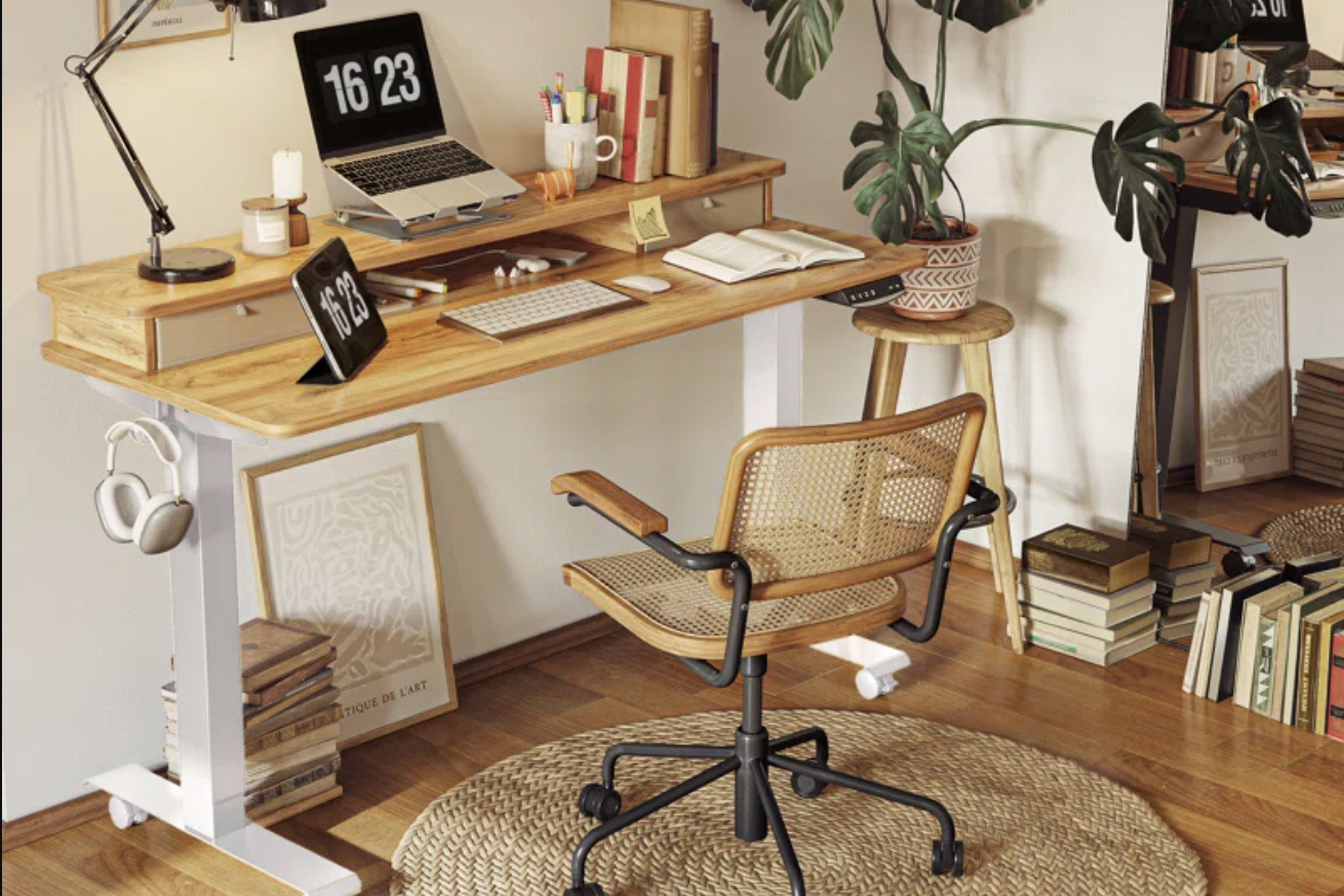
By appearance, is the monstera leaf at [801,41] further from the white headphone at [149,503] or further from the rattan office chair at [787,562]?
the white headphone at [149,503]

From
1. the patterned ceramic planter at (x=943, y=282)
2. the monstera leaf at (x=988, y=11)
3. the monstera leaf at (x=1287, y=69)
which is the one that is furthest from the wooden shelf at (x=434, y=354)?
the monstera leaf at (x=1287, y=69)

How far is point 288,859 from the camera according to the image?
292 centimetres

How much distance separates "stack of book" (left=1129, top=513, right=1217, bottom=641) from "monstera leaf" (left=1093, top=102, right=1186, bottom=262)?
2.48 feet

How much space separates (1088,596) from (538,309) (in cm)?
146

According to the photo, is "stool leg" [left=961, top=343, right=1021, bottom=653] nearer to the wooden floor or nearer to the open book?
the wooden floor

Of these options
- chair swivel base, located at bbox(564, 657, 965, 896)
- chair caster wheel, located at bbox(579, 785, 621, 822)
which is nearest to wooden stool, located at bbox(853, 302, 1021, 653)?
chair swivel base, located at bbox(564, 657, 965, 896)

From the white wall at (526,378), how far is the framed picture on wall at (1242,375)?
8.0 inches

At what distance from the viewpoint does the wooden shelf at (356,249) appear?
2.72 metres

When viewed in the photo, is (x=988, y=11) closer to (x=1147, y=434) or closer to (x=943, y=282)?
(x=943, y=282)

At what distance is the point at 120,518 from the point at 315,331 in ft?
A: 1.60

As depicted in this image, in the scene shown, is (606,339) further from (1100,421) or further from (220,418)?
(1100,421)

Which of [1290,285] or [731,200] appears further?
[1290,285]

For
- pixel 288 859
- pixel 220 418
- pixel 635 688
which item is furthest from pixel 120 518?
pixel 635 688

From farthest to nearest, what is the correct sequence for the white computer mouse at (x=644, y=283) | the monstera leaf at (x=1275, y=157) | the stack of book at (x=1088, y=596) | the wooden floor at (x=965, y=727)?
1. the stack of book at (x=1088, y=596)
2. the monstera leaf at (x=1275, y=157)
3. the white computer mouse at (x=644, y=283)
4. the wooden floor at (x=965, y=727)
